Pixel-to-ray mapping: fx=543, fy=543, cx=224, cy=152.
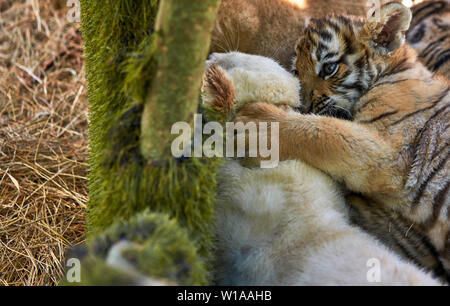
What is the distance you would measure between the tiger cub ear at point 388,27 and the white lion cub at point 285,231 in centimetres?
82

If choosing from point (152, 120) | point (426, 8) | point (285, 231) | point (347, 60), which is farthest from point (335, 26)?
point (426, 8)

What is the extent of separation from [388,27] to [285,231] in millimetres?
1425

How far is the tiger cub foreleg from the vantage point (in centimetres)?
246

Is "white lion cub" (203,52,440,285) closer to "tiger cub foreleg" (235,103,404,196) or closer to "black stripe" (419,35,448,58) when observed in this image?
"tiger cub foreleg" (235,103,404,196)

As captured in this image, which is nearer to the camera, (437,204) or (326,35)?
(437,204)

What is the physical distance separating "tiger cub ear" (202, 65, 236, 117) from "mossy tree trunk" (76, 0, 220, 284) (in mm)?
350

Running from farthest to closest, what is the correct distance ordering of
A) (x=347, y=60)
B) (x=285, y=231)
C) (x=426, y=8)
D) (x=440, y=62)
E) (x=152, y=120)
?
(x=426, y=8) → (x=440, y=62) → (x=347, y=60) → (x=285, y=231) → (x=152, y=120)

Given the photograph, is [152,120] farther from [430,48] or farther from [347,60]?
[430,48]

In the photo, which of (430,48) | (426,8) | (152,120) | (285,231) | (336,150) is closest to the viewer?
(152,120)

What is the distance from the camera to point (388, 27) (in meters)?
2.91

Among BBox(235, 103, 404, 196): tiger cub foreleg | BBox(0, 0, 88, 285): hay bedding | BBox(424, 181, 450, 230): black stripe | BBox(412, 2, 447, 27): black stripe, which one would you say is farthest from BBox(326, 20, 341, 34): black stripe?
BBox(0, 0, 88, 285): hay bedding

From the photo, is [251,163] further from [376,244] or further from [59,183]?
[59,183]

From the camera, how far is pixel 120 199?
74.1 inches
